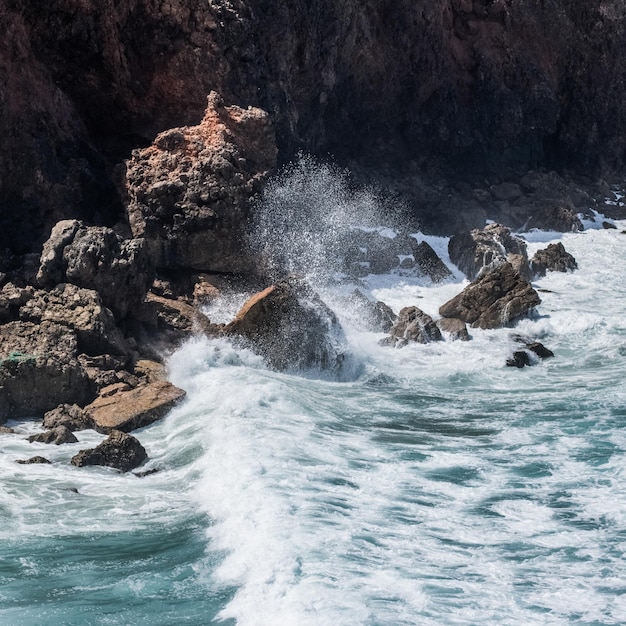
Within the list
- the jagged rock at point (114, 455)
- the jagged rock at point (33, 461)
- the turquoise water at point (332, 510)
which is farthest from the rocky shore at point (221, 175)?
the turquoise water at point (332, 510)

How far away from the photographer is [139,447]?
1334cm

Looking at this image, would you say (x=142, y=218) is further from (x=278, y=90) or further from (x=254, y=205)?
(x=278, y=90)

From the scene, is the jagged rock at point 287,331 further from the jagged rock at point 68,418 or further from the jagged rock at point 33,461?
the jagged rock at point 33,461

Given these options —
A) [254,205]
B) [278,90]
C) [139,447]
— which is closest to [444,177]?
[278,90]

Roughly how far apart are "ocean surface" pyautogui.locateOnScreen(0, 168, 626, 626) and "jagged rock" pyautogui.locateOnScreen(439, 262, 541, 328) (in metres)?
4.52

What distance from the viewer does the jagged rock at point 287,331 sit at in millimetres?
19219

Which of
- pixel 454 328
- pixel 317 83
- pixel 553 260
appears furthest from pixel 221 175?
pixel 553 260

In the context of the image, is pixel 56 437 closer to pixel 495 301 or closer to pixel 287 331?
pixel 287 331

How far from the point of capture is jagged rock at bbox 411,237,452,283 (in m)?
28.6

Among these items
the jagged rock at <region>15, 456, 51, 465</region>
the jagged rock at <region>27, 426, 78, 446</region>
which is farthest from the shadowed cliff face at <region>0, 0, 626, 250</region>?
the jagged rock at <region>15, 456, 51, 465</region>

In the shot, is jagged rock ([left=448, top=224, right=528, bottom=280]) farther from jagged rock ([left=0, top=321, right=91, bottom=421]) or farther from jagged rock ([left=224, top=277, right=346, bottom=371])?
jagged rock ([left=0, top=321, right=91, bottom=421])

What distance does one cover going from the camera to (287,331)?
765 inches

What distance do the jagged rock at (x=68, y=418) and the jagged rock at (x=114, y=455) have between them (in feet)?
5.53

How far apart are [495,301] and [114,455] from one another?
13.6m
